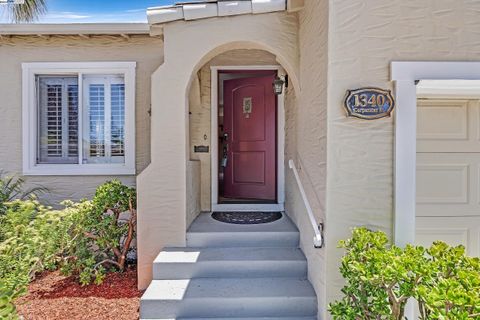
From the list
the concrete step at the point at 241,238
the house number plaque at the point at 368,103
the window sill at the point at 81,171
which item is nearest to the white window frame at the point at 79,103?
the window sill at the point at 81,171

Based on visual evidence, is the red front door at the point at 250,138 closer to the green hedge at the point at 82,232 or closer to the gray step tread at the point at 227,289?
the green hedge at the point at 82,232

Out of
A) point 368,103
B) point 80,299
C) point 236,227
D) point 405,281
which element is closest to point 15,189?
point 80,299

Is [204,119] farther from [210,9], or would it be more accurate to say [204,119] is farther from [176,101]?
[210,9]

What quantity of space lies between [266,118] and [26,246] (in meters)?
3.95

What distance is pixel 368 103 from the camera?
262cm

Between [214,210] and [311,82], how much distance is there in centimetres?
289

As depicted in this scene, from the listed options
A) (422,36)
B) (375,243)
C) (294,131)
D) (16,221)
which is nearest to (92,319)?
(16,221)

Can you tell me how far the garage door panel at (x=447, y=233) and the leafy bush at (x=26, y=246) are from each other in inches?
147

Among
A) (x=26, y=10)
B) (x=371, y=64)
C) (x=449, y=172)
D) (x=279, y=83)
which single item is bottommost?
(x=449, y=172)

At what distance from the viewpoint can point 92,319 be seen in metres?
3.29

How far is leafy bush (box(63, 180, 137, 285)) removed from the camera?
4117 mm

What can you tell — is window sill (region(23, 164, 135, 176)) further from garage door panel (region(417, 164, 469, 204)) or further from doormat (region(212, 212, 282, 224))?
garage door panel (region(417, 164, 469, 204))

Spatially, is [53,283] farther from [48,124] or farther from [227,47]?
[227,47]

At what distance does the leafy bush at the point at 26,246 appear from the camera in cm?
285
